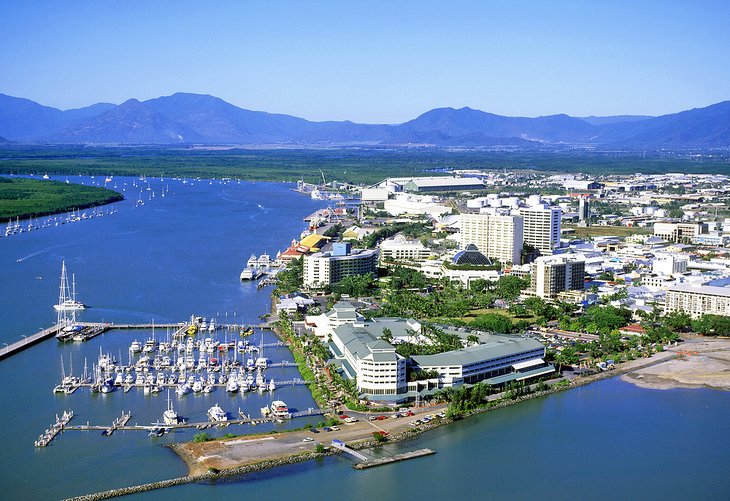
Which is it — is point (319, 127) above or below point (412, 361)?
above

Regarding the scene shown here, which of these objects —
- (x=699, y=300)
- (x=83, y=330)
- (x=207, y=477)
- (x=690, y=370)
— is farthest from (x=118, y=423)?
(x=699, y=300)

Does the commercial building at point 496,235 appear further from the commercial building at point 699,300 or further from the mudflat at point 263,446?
the mudflat at point 263,446

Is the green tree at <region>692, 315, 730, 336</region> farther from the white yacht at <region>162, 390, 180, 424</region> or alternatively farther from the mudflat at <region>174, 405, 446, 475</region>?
the white yacht at <region>162, 390, 180, 424</region>

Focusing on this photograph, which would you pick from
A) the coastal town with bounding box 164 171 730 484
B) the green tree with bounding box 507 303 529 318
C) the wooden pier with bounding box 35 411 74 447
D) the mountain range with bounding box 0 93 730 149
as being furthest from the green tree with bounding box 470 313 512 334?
the mountain range with bounding box 0 93 730 149

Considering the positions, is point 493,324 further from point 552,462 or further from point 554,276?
point 552,462

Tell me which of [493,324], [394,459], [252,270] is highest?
[252,270]
